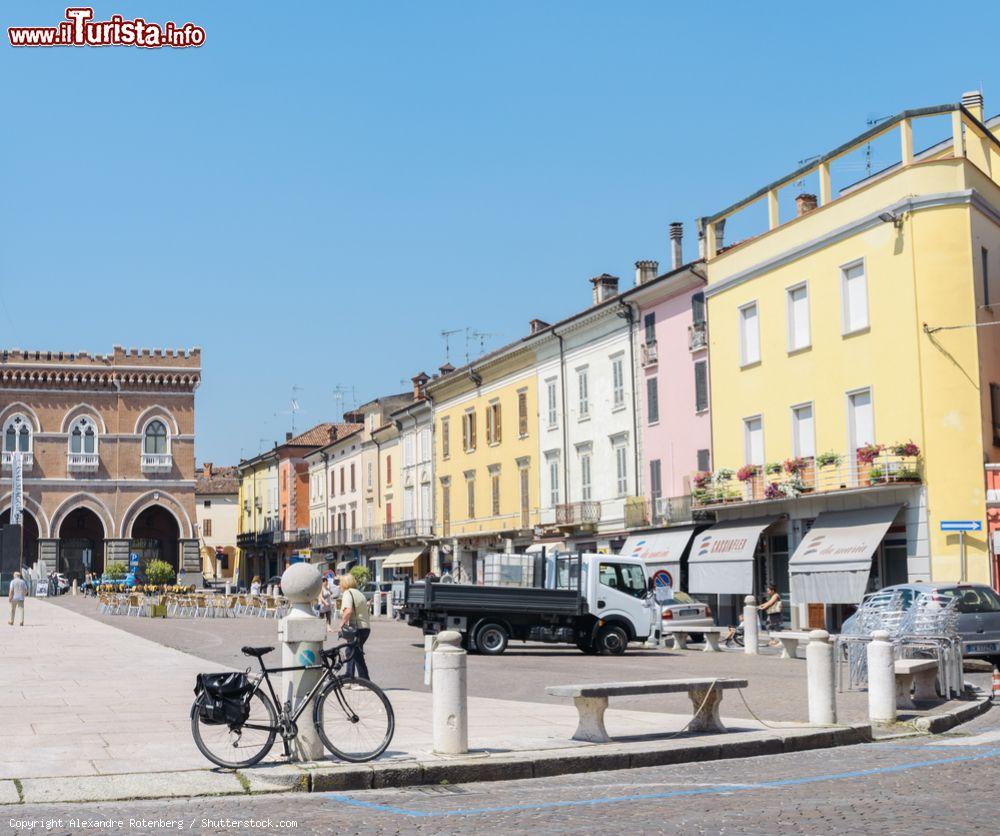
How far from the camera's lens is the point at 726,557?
1412 inches

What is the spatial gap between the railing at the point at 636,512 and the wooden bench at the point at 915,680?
82.7ft

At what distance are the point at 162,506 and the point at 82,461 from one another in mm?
5351

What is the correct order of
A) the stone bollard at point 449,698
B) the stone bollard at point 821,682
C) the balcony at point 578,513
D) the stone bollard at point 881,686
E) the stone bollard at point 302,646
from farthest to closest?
the balcony at point 578,513 → the stone bollard at point 881,686 → the stone bollard at point 821,682 → the stone bollard at point 449,698 → the stone bollard at point 302,646

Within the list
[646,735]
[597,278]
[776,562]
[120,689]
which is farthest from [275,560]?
[646,735]

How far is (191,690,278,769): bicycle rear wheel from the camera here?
33.2 ft

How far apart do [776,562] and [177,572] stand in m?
51.2

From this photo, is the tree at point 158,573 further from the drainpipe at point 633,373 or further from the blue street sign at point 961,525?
the blue street sign at point 961,525

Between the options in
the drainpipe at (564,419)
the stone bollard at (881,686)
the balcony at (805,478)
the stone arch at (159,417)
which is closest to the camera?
the stone bollard at (881,686)

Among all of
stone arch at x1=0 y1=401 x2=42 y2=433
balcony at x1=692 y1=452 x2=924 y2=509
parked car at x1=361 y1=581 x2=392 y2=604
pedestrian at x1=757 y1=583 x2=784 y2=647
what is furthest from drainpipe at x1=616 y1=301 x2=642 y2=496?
stone arch at x1=0 y1=401 x2=42 y2=433

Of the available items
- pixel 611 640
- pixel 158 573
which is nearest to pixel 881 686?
pixel 611 640

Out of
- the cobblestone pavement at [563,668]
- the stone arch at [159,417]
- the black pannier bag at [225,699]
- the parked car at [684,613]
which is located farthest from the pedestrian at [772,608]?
the stone arch at [159,417]

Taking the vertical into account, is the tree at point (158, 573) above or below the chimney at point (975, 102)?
below

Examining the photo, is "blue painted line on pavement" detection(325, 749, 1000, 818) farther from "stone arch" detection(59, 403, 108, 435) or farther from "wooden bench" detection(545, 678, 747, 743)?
"stone arch" detection(59, 403, 108, 435)

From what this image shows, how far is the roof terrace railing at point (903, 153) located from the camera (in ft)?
99.0
